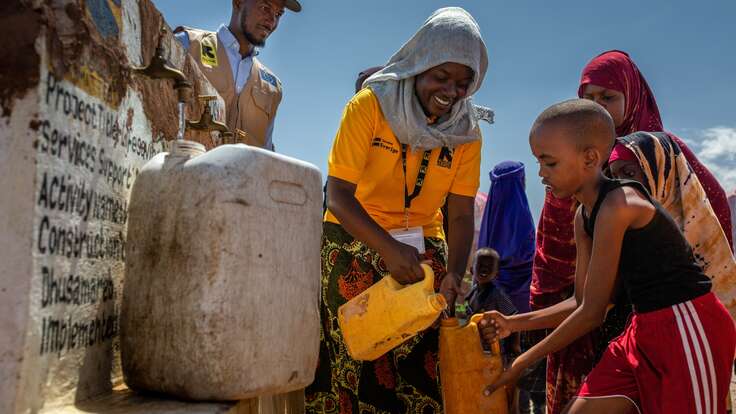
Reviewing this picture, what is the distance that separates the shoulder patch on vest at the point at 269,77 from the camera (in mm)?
4034

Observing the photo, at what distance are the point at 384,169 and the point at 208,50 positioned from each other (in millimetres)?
1690

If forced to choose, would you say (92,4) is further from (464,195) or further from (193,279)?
(464,195)

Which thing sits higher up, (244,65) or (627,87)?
(244,65)

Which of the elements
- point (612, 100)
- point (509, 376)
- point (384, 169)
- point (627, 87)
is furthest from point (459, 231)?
point (627, 87)

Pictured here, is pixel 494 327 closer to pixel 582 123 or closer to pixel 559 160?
pixel 559 160

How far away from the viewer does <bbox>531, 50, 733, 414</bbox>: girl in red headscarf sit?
3.04 meters

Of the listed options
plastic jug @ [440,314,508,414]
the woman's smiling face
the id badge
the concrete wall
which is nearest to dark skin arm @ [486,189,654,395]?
plastic jug @ [440,314,508,414]

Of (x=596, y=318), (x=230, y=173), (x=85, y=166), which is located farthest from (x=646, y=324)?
(x=85, y=166)

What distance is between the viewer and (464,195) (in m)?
2.80

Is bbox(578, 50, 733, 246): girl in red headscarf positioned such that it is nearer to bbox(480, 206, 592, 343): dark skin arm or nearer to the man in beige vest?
bbox(480, 206, 592, 343): dark skin arm

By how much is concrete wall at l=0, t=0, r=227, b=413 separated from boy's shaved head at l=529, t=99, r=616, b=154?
4.70 ft

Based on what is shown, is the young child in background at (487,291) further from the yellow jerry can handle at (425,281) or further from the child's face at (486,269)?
the yellow jerry can handle at (425,281)

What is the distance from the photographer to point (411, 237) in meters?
2.57

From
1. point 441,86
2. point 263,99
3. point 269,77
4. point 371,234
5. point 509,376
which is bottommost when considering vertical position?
point 509,376
